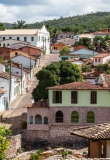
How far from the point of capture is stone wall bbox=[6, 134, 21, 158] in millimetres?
29877

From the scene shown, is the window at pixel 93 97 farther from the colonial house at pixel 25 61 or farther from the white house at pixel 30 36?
the white house at pixel 30 36

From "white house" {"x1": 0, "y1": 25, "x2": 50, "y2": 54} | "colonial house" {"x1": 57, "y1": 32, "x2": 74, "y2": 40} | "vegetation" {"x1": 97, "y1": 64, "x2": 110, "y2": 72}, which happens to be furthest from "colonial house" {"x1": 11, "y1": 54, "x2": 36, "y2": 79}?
"colonial house" {"x1": 57, "y1": 32, "x2": 74, "y2": 40}

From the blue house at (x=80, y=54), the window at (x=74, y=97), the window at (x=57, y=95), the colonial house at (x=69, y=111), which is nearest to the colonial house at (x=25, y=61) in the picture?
the blue house at (x=80, y=54)

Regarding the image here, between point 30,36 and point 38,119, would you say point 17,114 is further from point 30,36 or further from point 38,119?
point 30,36

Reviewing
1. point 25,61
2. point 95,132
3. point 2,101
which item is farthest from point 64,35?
point 95,132

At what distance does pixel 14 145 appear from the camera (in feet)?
102

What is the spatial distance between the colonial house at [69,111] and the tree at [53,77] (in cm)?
507

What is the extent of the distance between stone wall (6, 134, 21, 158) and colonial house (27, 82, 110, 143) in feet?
6.91

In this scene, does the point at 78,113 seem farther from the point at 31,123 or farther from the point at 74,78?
the point at 74,78

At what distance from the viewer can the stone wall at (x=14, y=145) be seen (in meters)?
29.9

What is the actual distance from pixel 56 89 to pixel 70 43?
72.1m

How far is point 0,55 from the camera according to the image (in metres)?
75.5

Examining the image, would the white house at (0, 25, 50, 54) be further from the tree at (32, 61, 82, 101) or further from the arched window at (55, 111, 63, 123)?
the arched window at (55, 111, 63, 123)

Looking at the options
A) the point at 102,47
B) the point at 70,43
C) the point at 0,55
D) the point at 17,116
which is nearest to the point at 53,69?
the point at 17,116
